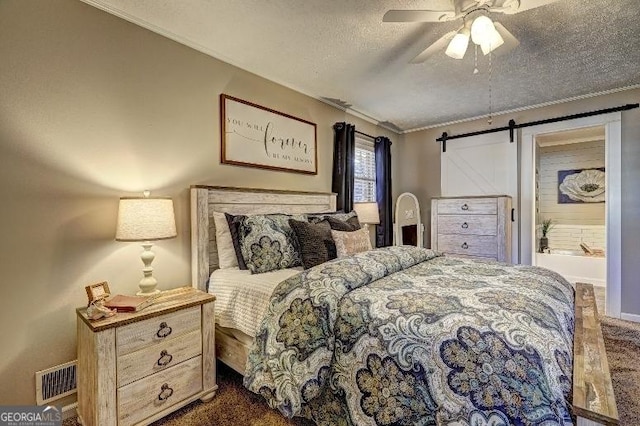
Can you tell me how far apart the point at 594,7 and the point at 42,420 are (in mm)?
3665

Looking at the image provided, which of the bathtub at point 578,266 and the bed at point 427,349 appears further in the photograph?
the bathtub at point 578,266

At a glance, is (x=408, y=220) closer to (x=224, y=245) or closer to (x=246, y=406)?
(x=224, y=245)

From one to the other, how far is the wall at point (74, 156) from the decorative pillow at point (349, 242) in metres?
1.08

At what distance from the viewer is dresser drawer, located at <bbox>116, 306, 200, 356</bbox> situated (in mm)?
1436

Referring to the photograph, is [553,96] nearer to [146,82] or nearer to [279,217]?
[279,217]

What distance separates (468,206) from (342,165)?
1598 mm

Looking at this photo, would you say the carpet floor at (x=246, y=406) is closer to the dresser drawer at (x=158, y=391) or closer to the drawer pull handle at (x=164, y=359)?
the dresser drawer at (x=158, y=391)

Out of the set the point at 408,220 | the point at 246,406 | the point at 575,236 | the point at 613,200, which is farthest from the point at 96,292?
the point at 575,236

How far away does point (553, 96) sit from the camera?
10.7 feet

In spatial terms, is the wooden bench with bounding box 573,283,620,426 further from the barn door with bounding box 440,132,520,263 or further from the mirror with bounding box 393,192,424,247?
the mirror with bounding box 393,192,424,247

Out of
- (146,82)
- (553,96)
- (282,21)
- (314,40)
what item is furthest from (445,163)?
(146,82)

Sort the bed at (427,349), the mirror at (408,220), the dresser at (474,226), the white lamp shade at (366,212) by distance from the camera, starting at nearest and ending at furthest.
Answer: the bed at (427,349) → the dresser at (474,226) → the white lamp shade at (366,212) → the mirror at (408,220)

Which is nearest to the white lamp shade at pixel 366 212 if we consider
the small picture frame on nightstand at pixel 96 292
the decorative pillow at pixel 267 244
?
the decorative pillow at pixel 267 244

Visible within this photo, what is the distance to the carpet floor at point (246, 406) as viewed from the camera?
1.59 metres
